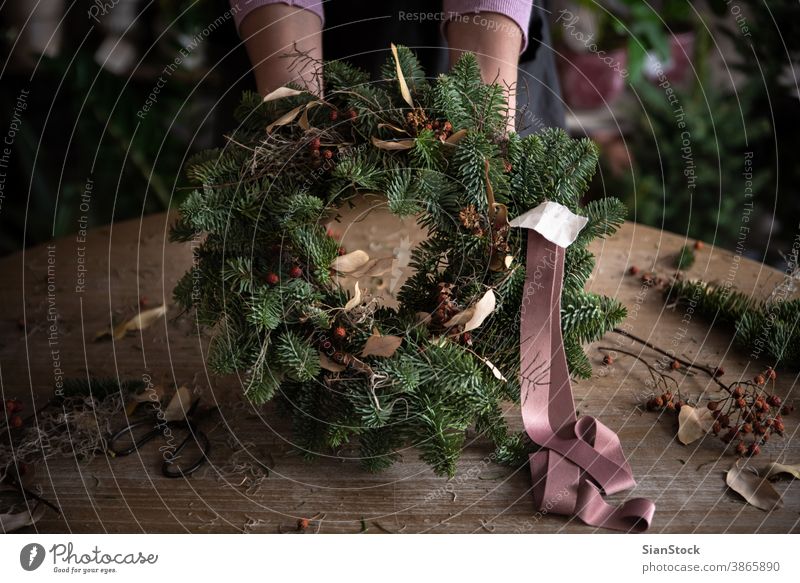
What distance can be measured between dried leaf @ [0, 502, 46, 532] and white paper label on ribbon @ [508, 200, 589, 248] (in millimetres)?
493

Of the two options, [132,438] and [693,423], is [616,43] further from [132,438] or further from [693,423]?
[132,438]

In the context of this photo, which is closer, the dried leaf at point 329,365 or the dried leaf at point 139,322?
the dried leaf at point 329,365

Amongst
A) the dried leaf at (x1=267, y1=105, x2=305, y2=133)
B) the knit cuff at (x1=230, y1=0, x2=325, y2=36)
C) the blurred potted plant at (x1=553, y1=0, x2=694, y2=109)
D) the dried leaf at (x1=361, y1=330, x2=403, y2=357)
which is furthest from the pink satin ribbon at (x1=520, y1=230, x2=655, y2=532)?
the blurred potted plant at (x1=553, y1=0, x2=694, y2=109)

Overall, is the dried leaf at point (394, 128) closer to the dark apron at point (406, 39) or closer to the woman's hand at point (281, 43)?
the woman's hand at point (281, 43)

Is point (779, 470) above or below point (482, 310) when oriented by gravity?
below

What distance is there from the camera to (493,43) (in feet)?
2.60

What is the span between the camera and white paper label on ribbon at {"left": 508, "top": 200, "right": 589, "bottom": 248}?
0.69 metres

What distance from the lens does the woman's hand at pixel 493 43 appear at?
31.0 inches

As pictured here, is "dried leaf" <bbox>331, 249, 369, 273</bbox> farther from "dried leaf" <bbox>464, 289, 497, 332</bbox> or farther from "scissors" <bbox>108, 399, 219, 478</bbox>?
"scissors" <bbox>108, 399, 219, 478</bbox>

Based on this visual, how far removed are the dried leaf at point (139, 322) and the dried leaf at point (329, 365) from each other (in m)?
0.40

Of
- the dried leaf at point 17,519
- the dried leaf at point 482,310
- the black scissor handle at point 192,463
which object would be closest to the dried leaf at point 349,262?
the dried leaf at point 482,310

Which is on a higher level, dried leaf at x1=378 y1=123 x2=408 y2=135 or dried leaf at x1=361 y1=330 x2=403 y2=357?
dried leaf at x1=378 y1=123 x2=408 y2=135

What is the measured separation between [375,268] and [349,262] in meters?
0.02

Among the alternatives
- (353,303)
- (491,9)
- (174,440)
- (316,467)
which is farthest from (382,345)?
(491,9)
